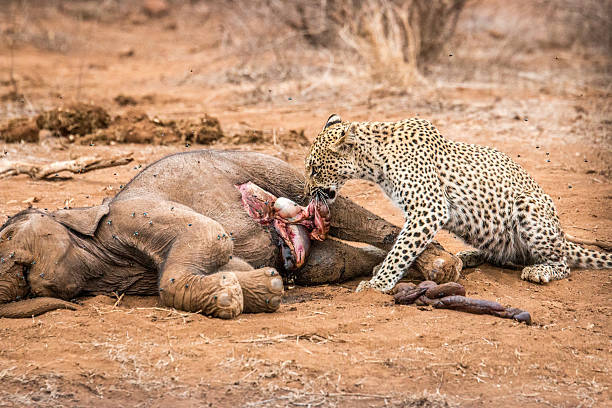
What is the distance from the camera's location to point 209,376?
4.10 m

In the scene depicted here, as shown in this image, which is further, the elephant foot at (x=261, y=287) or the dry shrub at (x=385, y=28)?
the dry shrub at (x=385, y=28)

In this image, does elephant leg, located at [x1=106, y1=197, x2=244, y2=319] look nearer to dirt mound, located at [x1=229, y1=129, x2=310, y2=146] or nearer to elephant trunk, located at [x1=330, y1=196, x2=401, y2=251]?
elephant trunk, located at [x1=330, y1=196, x2=401, y2=251]

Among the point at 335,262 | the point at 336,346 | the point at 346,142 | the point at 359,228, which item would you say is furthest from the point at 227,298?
the point at 346,142

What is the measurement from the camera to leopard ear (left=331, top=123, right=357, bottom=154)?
6.14 meters

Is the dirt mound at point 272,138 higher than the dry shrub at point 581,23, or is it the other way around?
the dry shrub at point 581,23

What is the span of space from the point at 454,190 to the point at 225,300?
2388 millimetres

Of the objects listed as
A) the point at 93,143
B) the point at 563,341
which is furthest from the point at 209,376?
the point at 93,143

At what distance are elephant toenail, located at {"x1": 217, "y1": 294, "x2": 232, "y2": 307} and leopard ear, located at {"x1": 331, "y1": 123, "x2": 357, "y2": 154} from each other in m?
1.90

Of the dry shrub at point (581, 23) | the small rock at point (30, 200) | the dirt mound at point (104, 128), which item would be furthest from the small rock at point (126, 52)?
the small rock at point (30, 200)

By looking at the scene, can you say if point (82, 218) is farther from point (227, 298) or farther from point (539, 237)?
point (539, 237)

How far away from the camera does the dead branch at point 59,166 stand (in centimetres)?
841

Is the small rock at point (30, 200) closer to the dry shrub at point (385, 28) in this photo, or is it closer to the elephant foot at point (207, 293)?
the elephant foot at point (207, 293)

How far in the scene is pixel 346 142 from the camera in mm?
6152

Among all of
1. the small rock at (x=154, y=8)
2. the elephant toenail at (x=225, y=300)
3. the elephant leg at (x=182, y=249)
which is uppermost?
the small rock at (x=154, y=8)
